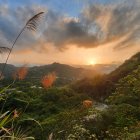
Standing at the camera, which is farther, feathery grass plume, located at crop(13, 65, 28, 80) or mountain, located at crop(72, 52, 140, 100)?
mountain, located at crop(72, 52, 140, 100)

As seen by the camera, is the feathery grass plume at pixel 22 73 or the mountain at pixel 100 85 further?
the mountain at pixel 100 85

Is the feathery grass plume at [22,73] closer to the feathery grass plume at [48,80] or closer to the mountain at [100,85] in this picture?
the feathery grass plume at [48,80]

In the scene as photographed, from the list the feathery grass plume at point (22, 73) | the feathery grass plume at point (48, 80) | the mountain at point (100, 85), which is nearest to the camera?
the feathery grass plume at point (22, 73)

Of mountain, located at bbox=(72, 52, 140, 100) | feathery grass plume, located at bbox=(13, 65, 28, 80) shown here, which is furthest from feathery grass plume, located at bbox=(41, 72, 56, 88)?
mountain, located at bbox=(72, 52, 140, 100)

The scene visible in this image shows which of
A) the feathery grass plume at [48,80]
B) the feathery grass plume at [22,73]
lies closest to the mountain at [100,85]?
the feathery grass plume at [48,80]

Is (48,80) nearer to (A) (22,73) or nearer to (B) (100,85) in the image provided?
(A) (22,73)

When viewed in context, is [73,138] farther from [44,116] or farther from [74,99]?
[74,99]

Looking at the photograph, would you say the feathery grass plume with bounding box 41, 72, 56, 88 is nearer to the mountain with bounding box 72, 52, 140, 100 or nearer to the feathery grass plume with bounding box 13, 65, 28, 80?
the feathery grass plume with bounding box 13, 65, 28, 80

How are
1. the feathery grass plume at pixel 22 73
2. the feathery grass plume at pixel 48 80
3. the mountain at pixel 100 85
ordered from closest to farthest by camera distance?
1. the feathery grass plume at pixel 22 73
2. the feathery grass plume at pixel 48 80
3. the mountain at pixel 100 85

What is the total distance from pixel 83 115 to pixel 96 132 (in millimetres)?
1779

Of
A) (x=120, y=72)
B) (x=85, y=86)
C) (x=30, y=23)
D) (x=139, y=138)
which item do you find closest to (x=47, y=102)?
(x=85, y=86)

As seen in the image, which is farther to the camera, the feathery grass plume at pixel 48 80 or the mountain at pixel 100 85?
the mountain at pixel 100 85

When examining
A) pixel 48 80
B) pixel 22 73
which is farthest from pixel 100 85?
pixel 22 73

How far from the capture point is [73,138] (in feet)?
61.0
